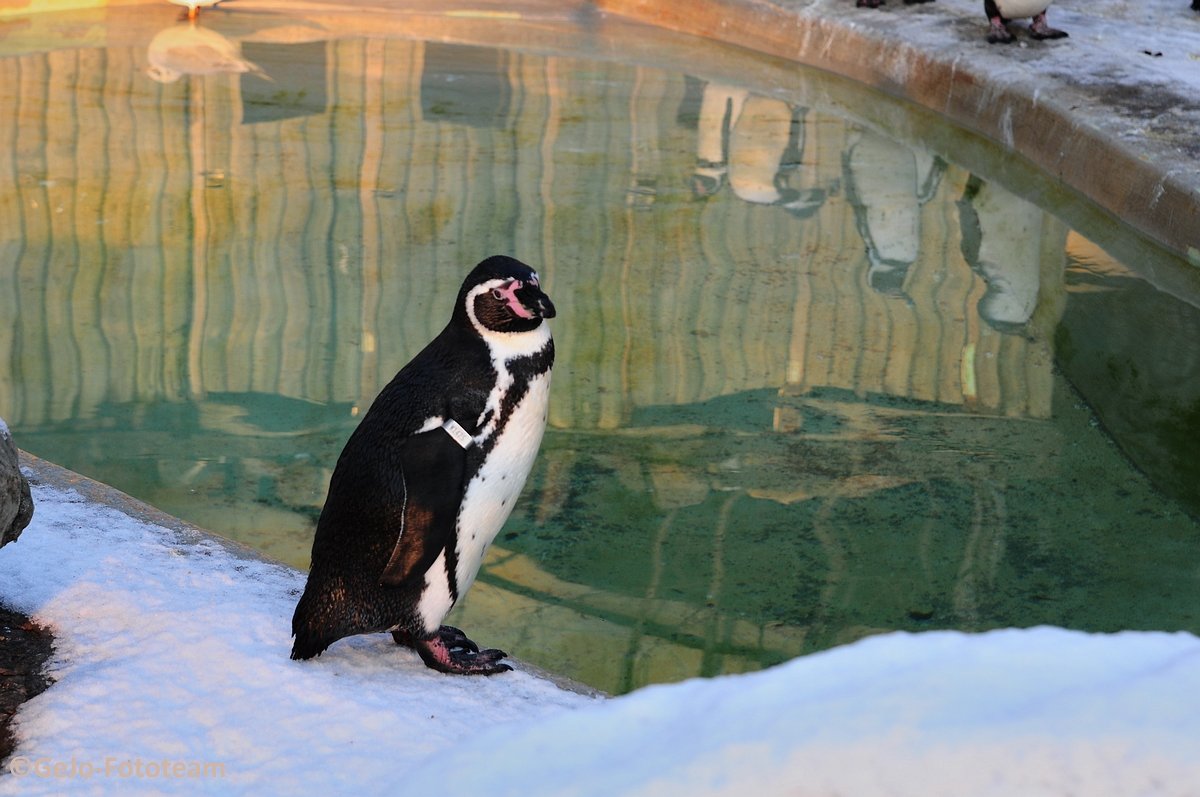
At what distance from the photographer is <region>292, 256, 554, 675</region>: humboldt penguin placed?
85.3 inches

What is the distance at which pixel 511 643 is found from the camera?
2793 millimetres

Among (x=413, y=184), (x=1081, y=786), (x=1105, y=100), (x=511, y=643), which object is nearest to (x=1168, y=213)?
(x=1105, y=100)

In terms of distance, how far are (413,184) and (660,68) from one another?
2517 mm

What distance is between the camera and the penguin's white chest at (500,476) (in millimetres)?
2205

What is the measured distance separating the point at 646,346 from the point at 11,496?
2.43m

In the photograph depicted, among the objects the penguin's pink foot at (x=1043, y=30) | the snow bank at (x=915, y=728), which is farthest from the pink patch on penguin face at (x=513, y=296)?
the penguin's pink foot at (x=1043, y=30)

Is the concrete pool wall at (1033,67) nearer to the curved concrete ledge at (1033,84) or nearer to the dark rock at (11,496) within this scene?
the curved concrete ledge at (1033,84)

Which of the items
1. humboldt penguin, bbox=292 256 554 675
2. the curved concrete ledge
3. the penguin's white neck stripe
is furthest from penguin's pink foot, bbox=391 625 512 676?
the curved concrete ledge

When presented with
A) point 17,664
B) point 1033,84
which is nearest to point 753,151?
point 1033,84

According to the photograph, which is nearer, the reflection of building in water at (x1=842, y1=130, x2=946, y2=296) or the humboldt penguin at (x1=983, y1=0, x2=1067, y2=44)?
the reflection of building in water at (x1=842, y1=130, x2=946, y2=296)

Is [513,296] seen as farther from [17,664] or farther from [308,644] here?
[17,664]

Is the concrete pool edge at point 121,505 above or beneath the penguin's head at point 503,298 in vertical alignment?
beneath

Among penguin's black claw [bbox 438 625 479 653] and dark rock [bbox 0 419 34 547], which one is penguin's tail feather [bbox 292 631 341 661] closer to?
penguin's black claw [bbox 438 625 479 653]

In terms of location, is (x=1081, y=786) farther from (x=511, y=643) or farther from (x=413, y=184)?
(x=413, y=184)
